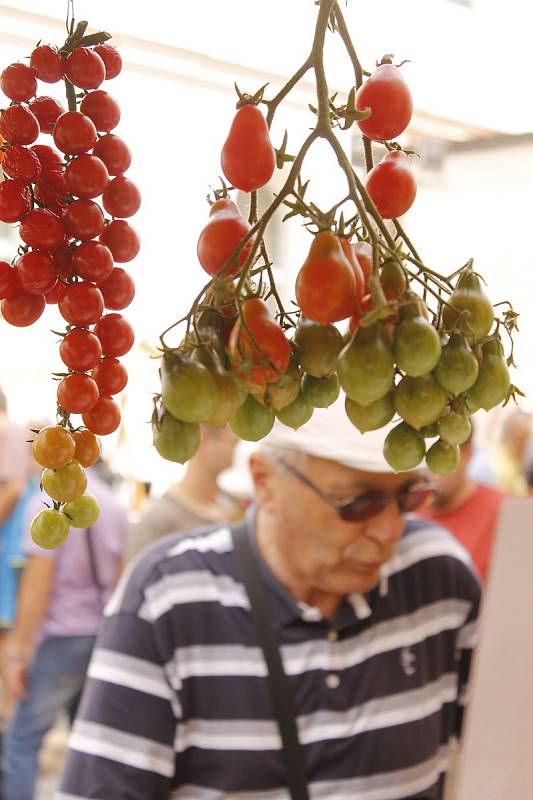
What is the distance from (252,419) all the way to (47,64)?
20cm

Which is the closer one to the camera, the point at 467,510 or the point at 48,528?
the point at 48,528

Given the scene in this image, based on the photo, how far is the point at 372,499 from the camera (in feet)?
4.69

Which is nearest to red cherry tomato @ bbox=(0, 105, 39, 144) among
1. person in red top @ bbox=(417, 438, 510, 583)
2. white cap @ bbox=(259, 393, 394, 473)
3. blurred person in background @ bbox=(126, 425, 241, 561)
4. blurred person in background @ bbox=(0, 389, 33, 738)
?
white cap @ bbox=(259, 393, 394, 473)

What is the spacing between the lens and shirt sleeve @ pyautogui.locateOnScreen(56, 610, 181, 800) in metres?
1.37

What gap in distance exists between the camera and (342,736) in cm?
145

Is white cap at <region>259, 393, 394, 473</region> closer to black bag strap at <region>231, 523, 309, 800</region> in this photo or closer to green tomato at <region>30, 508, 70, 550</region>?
black bag strap at <region>231, 523, 309, 800</region>

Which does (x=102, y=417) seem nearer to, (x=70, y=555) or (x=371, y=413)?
(x=371, y=413)

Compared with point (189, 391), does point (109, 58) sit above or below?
above

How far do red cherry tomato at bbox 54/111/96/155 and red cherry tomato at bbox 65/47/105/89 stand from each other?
0.02 m

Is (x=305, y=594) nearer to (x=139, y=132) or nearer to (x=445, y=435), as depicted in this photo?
(x=139, y=132)

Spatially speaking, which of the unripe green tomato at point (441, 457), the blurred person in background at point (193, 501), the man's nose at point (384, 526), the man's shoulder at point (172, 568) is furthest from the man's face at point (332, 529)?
the unripe green tomato at point (441, 457)

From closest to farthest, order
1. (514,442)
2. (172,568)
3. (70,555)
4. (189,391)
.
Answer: (189,391)
(172,568)
(70,555)
(514,442)

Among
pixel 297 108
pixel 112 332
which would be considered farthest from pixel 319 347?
pixel 297 108

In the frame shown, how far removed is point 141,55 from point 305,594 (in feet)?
3.24
